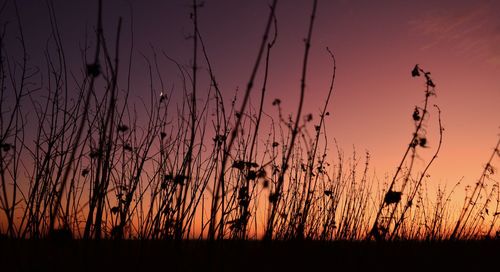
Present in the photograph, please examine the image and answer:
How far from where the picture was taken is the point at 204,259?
2379 mm

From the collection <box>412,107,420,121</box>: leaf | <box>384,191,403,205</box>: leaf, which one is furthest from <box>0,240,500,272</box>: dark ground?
<box>412,107,420,121</box>: leaf

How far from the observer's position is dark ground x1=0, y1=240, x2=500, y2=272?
1.83 metres

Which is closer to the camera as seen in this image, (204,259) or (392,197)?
(392,197)

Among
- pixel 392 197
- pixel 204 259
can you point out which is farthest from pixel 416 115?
pixel 204 259

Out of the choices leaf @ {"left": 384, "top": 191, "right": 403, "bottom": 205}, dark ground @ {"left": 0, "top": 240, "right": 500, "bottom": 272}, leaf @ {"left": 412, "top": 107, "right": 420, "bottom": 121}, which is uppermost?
leaf @ {"left": 412, "top": 107, "right": 420, "bottom": 121}

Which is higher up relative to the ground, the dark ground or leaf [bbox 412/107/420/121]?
leaf [bbox 412/107/420/121]

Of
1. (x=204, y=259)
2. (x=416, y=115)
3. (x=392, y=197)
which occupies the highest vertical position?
(x=416, y=115)

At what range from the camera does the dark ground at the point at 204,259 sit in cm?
183

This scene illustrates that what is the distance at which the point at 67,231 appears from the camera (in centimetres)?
164

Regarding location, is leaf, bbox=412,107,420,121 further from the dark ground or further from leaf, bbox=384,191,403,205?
the dark ground

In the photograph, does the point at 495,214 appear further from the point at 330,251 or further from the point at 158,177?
the point at 158,177

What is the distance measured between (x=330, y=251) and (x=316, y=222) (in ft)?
3.30

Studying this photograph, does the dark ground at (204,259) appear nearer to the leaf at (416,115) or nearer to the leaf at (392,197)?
the leaf at (392,197)

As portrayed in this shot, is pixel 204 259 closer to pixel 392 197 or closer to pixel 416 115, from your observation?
pixel 392 197
